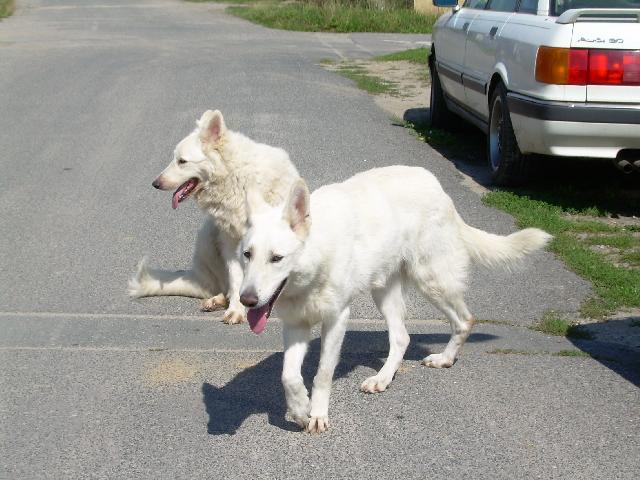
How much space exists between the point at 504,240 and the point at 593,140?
2.96 metres

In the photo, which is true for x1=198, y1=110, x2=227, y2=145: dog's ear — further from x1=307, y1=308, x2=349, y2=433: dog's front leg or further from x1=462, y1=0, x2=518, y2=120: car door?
x1=462, y1=0, x2=518, y2=120: car door

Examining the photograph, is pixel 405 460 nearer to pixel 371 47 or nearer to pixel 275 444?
pixel 275 444

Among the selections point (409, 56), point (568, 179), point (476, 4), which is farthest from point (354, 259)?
point (409, 56)

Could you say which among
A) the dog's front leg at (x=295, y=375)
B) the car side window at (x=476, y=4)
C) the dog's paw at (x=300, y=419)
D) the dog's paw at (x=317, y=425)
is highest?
the car side window at (x=476, y=4)

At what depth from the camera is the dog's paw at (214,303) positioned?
22.5ft

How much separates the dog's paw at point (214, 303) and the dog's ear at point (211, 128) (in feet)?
3.50

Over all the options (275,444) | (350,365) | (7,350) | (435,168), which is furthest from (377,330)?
(435,168)

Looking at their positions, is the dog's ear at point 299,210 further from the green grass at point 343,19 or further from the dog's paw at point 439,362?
the green grass at point 343,19

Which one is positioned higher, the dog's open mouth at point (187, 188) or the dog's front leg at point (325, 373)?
the dog's open mouth at point (187, 188)

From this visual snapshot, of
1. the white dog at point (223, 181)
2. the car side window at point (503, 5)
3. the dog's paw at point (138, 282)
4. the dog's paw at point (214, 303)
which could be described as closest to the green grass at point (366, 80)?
the car side window at point (503, 5)

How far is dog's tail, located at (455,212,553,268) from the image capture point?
5.97 m

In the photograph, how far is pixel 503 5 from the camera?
10438 millimetres

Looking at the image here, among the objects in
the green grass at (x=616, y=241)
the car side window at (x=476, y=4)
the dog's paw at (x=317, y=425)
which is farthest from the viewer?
the car side window at (x=476, y=4)

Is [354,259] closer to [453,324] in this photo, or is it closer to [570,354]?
[453,324]
